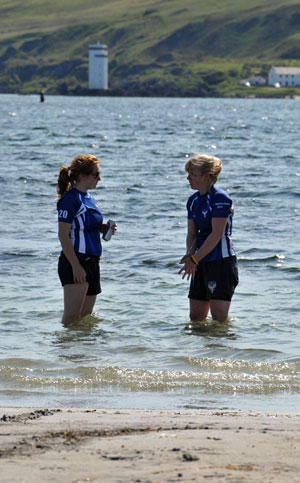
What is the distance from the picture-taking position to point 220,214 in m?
8.46

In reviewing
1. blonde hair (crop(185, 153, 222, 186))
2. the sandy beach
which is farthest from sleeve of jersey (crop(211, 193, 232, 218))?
the sandy beach

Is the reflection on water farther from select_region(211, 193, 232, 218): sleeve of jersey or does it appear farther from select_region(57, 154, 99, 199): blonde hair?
select_region(57, 154, 99, 199): blonde hair

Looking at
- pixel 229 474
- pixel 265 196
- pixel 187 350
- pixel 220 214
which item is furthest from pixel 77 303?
pixel 265 196

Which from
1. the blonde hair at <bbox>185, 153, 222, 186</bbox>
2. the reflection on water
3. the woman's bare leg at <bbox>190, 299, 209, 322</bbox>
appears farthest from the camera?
the reflection on water

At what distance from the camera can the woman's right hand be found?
8.78 m

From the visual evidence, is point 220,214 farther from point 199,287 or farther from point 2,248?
point 2,248

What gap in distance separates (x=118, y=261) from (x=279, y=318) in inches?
A: 181

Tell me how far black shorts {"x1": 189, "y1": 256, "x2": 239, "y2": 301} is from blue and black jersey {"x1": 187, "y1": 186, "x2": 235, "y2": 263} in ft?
0.25

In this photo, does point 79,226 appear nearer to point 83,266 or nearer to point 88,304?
point 83,266

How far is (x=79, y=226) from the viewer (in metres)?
8.70

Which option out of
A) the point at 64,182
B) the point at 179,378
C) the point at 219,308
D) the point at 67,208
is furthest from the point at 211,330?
the point at 64,182

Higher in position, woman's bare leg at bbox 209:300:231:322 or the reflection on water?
woman's bare leg at bbox 209:300:231:322

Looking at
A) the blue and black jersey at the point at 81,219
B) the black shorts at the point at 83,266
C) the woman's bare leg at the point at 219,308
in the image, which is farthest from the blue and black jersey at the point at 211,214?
the black shorts at the point at 83,266

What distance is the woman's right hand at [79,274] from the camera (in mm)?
8781
